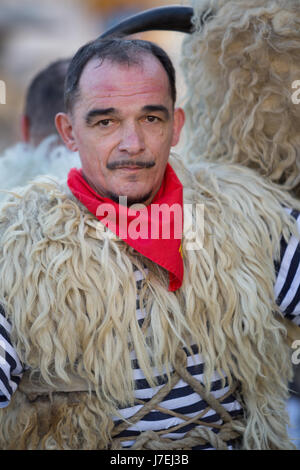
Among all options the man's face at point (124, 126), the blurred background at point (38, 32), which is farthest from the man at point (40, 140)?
the blurred background at point (38, 32)

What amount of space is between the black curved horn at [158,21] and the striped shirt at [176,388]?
59 centimetres

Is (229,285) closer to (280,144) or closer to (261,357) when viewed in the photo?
(261,357)

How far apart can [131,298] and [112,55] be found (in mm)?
474

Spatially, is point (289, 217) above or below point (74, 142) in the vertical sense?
below

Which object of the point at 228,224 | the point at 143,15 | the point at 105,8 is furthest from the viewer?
the point at 105,8

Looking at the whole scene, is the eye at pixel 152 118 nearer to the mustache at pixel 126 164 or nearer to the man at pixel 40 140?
the mustache at pixel 126 164

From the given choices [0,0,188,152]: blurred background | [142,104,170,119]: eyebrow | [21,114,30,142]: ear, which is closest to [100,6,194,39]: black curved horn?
[142,104,170,119]: eyebrow

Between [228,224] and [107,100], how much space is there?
0.35m

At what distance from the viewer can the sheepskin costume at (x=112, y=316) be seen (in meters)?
0.93

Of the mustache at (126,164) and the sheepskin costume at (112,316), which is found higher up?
the mustache at (126,164)

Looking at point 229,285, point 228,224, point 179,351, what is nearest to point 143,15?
point 228,224

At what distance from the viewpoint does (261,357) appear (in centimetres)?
102

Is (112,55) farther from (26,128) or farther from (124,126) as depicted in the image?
(26,128)

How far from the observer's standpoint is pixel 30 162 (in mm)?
1662
